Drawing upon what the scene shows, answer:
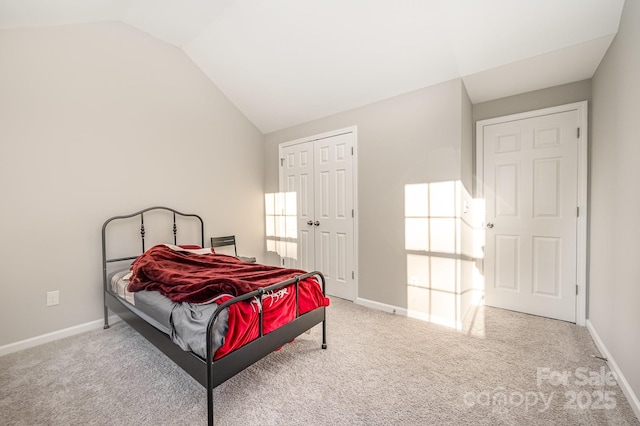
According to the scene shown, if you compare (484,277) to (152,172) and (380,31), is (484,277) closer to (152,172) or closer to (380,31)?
(380,31)

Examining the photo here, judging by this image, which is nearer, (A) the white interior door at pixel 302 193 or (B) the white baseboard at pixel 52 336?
(B) the white baseboard at pixel 52 336

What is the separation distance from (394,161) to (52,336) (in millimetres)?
3576

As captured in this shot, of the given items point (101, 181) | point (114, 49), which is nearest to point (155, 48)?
point (114, 49)

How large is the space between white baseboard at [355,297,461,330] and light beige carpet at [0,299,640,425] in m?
0.13

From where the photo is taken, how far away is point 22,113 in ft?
7.32

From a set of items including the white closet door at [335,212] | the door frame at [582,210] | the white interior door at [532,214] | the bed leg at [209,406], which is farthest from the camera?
the white closet door at [335,212]

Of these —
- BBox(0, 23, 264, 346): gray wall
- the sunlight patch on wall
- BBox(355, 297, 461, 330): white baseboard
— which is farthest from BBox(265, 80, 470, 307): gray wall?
BBox(0, 23, 264, 346): gray wall

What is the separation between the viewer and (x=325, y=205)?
3.55m

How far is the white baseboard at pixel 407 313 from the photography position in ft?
8.54

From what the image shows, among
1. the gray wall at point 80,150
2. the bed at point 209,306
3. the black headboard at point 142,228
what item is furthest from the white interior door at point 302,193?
the bed at point 209,306

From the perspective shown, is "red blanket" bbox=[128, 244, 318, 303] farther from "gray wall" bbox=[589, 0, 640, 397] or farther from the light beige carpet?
"gray wall" bbox=[589, 0, 640, 397]

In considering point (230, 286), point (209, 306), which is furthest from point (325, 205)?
point (209, 306)

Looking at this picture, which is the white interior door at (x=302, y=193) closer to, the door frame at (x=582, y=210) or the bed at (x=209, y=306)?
the bed at (x=209, y=306)

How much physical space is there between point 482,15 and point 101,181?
11.8 feet
